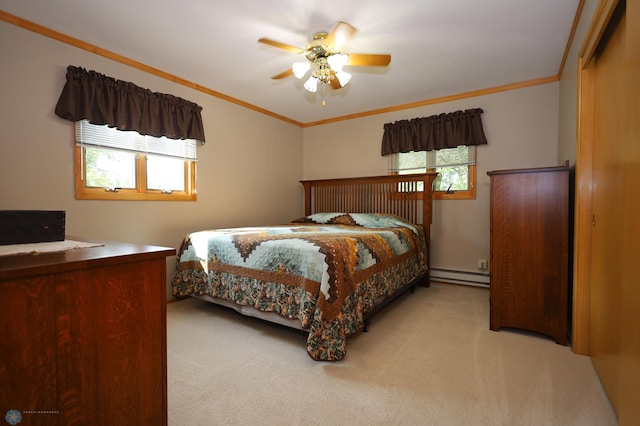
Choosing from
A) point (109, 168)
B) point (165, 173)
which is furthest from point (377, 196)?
point (109, 168)

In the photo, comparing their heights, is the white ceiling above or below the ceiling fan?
above

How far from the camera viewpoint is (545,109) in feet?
10.2

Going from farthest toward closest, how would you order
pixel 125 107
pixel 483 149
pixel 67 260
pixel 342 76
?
pixel 483 149 < pixel 125 107 < pixel 342 76 < pixel 67 260

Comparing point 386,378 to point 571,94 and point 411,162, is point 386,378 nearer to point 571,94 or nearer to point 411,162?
point 571,94

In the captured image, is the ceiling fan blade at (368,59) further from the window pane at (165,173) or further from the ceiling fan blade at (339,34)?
the window pane at (165,173)

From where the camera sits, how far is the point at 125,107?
2592 mm

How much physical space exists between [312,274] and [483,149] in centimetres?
274

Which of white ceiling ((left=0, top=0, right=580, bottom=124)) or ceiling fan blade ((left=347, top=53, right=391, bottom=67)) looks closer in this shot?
white ceiling ((left=0, top=0, right=580, bottom=124))

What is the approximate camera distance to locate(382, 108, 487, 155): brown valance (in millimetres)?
3396

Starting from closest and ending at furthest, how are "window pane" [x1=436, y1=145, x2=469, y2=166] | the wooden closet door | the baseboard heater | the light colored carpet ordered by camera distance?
the wooden closet door
the light colored carpet
the baseboard heater
"window pane" [x1=436, y1=145, x2=469, y2=166]

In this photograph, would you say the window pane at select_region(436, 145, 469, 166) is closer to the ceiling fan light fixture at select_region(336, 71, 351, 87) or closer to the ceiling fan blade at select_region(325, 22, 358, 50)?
the ceiling fan light fixture at select_region(336, 71, 351, 87)

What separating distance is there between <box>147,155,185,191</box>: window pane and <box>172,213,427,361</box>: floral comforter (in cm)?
→ 73

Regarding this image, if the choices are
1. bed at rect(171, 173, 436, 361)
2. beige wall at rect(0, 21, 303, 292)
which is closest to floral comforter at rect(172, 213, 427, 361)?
bed at rect(171, 173, 436, 361)

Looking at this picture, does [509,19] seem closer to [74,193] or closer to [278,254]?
[278,254]
